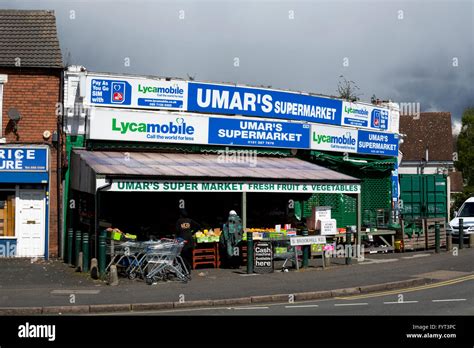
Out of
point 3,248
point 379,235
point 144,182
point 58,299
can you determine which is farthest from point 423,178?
point 58,299

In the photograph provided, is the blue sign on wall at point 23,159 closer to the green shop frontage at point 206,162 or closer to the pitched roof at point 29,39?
the green shop frontage at point 206,162

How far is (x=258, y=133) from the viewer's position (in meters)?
25.8

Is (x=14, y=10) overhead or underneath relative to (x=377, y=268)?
overhead

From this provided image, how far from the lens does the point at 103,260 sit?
1803cm

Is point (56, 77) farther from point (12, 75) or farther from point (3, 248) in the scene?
point (3, 248)

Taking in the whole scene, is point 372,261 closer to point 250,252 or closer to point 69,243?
point 250,252

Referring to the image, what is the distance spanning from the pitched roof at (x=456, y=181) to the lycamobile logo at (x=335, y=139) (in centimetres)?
3185

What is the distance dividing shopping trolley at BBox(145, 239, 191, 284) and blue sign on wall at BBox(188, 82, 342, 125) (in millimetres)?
7589

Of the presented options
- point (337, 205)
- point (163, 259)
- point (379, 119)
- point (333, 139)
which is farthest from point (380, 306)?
point (379, 119)

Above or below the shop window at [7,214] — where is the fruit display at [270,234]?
below

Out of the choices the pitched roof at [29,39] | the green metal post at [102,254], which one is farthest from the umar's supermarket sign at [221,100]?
the green metal post at [102,254]

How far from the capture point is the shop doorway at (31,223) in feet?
73.0

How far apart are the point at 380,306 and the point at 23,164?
1271cm
